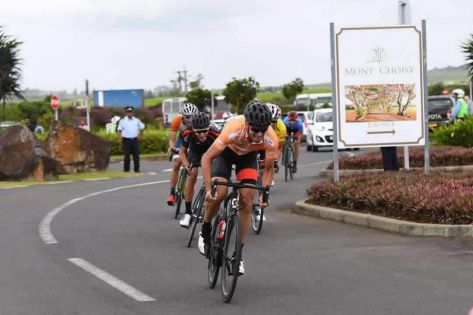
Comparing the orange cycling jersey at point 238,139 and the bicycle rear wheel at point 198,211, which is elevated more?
the orange cycling jersey at point 238,139

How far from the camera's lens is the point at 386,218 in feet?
45.8

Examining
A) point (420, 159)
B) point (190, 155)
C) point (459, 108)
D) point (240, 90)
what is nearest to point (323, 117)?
point (459, 108)

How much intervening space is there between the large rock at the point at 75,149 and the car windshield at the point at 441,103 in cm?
1923

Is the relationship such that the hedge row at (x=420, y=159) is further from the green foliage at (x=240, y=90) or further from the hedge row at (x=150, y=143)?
the green foliage at (x=240, y=90)

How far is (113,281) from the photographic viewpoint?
991 cm

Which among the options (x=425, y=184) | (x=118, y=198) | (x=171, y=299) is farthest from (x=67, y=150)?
(x=171, y=299)

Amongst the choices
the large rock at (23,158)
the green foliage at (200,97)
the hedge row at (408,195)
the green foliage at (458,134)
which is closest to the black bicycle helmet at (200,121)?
the hedge row at (408,195)

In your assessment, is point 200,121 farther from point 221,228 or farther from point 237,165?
point 221,228

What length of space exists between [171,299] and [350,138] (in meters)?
9.83

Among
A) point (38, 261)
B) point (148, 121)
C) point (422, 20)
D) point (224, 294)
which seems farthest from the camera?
point (148, 121)

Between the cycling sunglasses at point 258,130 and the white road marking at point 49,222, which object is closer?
the cycling sunglasses at point 258,130

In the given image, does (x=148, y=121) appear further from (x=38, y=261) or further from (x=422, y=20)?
(x=38, y=261)

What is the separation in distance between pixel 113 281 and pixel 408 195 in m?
5.29

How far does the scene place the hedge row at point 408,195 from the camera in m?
13.0
